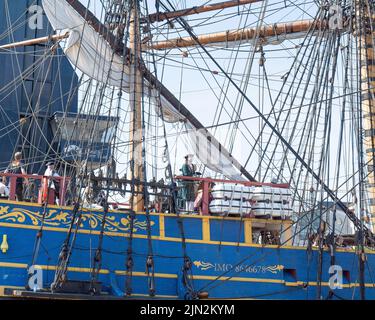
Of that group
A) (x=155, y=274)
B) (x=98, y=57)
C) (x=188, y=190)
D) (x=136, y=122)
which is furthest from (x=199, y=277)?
(x=98, y=57)

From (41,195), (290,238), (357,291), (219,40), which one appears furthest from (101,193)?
(219,40)

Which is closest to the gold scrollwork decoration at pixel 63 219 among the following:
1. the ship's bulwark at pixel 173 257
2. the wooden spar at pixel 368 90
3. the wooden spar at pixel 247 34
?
the ship's bulwark at pixel 173 257

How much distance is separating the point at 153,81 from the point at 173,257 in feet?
17.2

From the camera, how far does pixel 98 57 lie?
18.6 m

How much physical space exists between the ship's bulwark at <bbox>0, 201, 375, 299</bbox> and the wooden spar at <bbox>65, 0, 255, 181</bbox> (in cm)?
280

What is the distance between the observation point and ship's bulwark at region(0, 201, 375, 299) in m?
14.2

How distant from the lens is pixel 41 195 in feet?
48.7

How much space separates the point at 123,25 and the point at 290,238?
20.0 ft

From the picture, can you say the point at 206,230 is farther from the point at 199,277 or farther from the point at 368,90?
the point at 368,90

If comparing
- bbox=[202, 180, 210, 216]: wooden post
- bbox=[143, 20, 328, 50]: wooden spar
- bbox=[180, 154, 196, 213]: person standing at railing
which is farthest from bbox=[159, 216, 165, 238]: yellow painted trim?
bbox=[143, 20, 328, 50]: wooden spar

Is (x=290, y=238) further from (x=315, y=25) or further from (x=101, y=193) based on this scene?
(x=315, y=25)

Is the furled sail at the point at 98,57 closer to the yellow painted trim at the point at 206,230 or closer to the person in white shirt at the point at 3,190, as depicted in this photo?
the yellow painted trim at the point at 206,230

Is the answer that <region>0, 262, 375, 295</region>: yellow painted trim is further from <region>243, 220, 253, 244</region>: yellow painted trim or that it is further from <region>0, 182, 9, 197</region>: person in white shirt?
<region>0, 182, 9, 197</region>: person in white shirt
